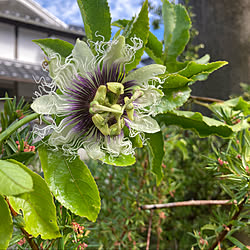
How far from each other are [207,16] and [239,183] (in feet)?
2.16

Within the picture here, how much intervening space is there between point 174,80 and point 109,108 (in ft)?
0.34

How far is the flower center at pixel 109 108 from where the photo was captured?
237mm

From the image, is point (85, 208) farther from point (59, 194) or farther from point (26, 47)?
point (26, 47)

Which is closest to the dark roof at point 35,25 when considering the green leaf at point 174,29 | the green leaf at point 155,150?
the green leaf at point 174,29

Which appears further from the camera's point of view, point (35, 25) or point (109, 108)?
point (35, 25)

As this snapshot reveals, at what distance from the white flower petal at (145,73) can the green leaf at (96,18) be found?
51mm

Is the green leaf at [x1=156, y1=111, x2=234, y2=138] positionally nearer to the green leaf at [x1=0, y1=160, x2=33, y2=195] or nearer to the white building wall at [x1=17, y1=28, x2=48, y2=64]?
the green leaf at [x1=0, y1=160, x2=33, y2=195]

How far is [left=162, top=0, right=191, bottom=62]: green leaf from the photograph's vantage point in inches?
17.2

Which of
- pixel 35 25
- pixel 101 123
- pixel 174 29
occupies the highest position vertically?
pixel 35 25

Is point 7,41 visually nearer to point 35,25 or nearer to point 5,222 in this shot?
point 35,25

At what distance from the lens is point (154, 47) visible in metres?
0.43

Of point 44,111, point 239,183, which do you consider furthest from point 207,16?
point 44,111

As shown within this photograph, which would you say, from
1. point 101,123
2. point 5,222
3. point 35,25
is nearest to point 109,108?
point 101,123

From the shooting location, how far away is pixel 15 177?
0.17 metres
